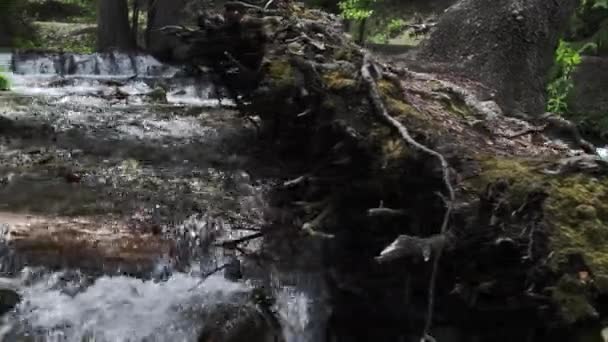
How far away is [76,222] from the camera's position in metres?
5.00

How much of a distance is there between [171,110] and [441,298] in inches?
243

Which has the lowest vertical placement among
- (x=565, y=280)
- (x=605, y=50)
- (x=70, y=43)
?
(x=70, y=43)

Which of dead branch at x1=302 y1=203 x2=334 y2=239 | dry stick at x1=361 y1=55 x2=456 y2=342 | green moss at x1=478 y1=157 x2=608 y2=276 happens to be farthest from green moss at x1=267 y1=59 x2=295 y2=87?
green moss at x1=478 y1=157 x2=608 y2=276

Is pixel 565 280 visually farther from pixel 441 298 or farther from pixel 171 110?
pixel 171 110

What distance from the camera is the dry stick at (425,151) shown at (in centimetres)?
348

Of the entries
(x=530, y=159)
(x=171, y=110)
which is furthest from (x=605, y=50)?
(x=530, y=159)

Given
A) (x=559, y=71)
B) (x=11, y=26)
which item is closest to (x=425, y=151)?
(x=559, y=71)

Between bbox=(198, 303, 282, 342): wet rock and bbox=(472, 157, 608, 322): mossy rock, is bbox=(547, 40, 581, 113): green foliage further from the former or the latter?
bbox=(198, 303, 282, 342): wet rock

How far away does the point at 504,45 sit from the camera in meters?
7.27

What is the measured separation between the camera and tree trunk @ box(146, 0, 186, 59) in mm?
18880

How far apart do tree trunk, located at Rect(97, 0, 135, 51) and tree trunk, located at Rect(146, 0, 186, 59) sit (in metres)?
0.71

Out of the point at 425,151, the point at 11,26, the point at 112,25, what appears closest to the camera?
the point at 425,151

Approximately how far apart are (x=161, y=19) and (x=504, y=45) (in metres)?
13.4

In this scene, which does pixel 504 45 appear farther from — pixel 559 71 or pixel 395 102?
pixel 559 71
